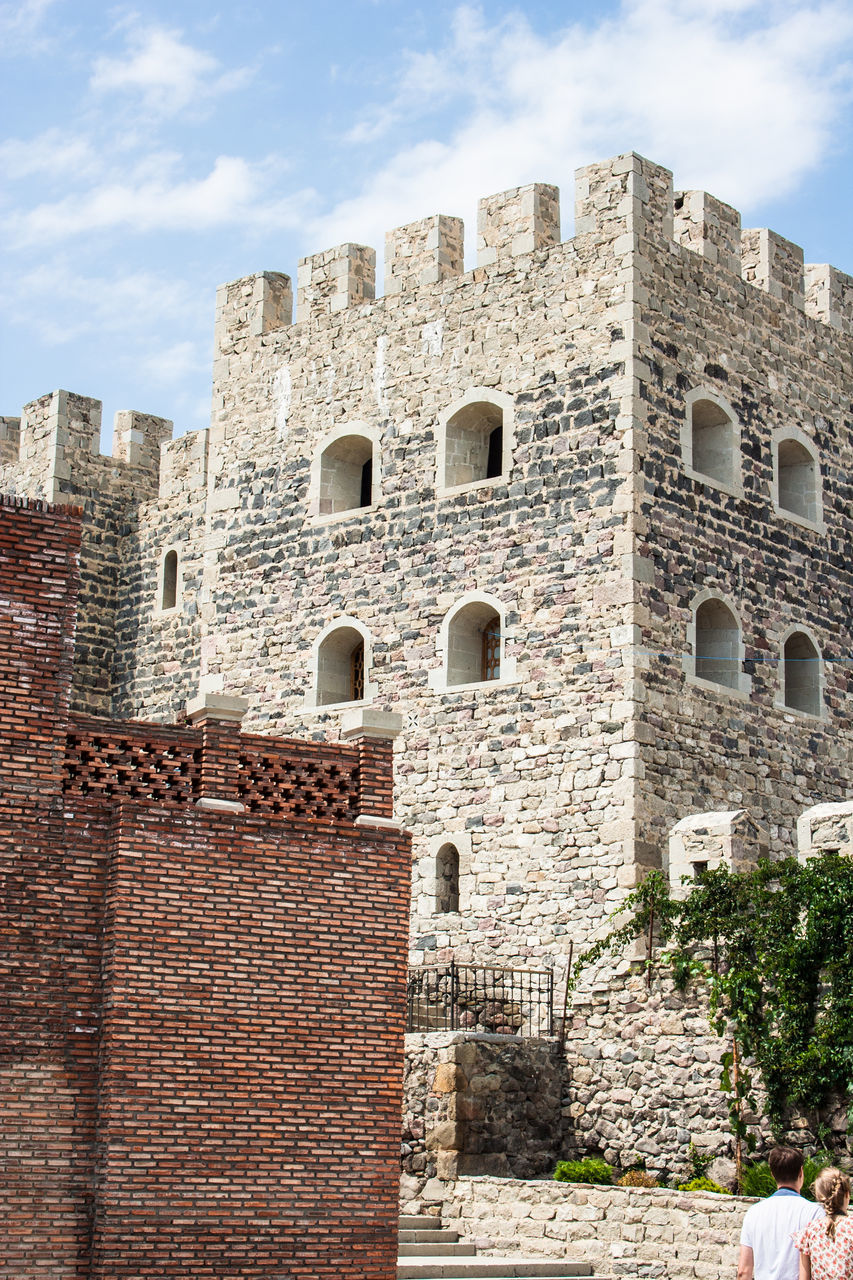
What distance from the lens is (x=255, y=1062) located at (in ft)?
42.5

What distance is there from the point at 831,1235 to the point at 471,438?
1472cm

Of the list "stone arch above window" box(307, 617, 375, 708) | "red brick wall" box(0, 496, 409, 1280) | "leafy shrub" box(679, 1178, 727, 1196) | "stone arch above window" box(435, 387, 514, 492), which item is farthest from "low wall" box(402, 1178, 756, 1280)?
"stone arch above window" box(435, 387, 514, 492)

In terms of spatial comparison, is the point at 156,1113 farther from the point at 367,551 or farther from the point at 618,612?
the point at 367,551

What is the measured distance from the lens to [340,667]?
23.1 metres

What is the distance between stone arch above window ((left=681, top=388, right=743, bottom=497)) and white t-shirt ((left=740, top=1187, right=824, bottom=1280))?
13160 mm

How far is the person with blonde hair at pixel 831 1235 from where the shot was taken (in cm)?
871

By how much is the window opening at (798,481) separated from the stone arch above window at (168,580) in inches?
355

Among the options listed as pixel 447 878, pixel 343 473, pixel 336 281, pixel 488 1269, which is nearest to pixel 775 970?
pixel 488 1269

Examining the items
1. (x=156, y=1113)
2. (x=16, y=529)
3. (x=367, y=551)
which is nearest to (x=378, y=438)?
(x=367, y=551)

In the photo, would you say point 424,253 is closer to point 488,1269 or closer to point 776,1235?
point 488,1269

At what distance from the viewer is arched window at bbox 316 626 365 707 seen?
22766 mm

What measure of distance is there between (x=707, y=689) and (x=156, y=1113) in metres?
9.88

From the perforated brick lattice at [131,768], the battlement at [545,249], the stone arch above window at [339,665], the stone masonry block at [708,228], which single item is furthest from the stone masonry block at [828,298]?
the perforated brick lattice at [131,768]

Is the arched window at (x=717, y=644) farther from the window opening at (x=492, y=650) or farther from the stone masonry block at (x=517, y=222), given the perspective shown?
the stone masonry block at (x=517, y=222)
